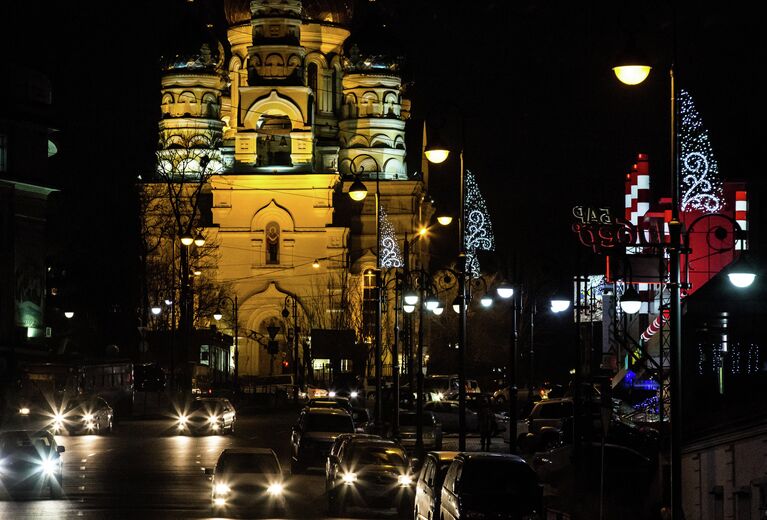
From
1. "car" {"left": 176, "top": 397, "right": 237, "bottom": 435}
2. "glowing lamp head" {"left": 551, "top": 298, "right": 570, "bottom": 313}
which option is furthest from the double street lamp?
"car" {"left": 176, "top": 397, "right": 237, "bottom": 435}

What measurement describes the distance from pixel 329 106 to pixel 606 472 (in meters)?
83.2

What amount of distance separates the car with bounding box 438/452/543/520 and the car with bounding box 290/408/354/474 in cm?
1465

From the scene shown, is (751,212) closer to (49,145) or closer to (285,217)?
(49,145)

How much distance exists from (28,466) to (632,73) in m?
16.0

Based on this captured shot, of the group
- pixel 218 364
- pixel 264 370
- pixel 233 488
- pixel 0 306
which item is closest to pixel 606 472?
pixel 233 488

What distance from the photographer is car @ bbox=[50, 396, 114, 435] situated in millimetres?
51156

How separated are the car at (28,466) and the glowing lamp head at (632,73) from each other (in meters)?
15.2

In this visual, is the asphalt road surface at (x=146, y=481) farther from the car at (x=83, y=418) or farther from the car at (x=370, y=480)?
the car at (x=83, y=418)

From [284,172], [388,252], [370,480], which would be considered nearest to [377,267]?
[370,480]

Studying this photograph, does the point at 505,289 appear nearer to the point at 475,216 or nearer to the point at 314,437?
the point at 314,437

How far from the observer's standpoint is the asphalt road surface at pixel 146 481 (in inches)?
1061

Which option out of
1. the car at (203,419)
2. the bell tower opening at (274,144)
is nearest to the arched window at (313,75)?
the bell tower opening at (274,144)

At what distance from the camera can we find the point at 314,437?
3669 cm

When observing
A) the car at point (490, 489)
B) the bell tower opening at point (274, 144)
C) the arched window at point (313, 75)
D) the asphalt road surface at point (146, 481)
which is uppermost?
the arched window at point (313, 75)
